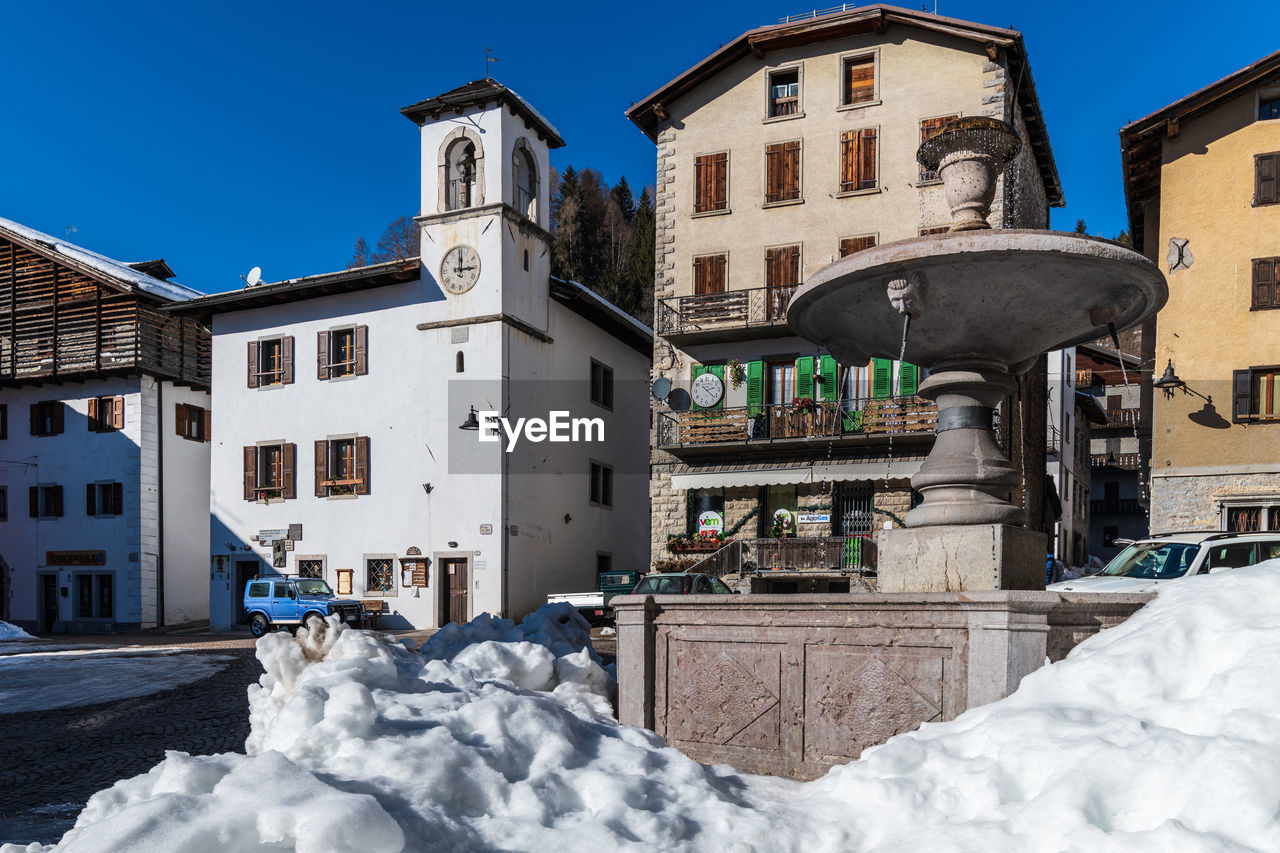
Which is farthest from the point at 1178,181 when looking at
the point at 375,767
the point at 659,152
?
the point at 375,767

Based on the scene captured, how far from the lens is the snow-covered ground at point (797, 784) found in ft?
13.0

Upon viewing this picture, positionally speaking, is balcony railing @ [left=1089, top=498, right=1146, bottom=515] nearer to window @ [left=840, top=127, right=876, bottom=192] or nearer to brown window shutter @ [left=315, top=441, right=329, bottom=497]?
window @ [left=840, top=127, right=876, bottom=192]

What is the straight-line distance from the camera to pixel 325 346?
29219 millimetres

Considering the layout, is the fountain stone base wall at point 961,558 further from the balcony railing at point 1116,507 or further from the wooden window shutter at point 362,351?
the balcony railing at point 1116,507

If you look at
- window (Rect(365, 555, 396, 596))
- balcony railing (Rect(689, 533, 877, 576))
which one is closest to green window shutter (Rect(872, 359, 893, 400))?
balcony railing (Rect(689, 533, 877, 576))

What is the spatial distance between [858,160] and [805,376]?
557 cm

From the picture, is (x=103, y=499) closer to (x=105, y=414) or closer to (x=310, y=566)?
(x=105, y=414)

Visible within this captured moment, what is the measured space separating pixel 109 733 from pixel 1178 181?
2498 centimetres

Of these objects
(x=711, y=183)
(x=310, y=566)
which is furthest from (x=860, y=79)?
(x=310, y=566)

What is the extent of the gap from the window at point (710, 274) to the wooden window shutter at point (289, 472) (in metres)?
13.0

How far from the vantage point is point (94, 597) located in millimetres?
31938

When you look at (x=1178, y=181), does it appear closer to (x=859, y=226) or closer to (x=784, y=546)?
(x=859, y=226)

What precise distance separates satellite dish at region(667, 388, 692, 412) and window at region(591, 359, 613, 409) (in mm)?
6561

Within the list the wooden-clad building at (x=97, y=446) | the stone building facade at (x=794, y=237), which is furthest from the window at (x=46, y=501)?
the stone building facade at (x=794, y=237)
